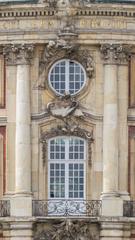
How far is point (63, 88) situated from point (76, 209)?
14.9ft

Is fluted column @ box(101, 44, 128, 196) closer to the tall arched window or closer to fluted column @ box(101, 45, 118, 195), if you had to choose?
fluted column @ box(101, 45, 118, 195)

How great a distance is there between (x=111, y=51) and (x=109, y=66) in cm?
56

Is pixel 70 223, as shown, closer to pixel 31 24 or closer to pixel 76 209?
pixel 76 209

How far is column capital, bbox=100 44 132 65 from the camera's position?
109 meters

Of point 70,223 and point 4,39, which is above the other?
point 4,39

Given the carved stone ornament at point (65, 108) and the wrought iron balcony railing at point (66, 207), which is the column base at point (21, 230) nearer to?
the wrought iron balcony railing at point (66, 207)

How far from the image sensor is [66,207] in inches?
4284

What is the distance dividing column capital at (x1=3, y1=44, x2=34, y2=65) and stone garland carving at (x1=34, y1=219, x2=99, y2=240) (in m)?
6.20

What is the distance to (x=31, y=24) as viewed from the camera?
108875 mm

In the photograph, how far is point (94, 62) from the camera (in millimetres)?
109188

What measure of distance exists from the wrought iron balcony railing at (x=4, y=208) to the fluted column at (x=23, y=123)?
60cm

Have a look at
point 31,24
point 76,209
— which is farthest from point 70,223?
point 31,24

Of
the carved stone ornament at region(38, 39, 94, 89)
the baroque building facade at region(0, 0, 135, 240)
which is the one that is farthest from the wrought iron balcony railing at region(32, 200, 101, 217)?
the carved stone ornament at region(38, 39, 94, 89)

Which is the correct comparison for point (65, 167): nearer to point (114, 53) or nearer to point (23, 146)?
point (23, 146)
